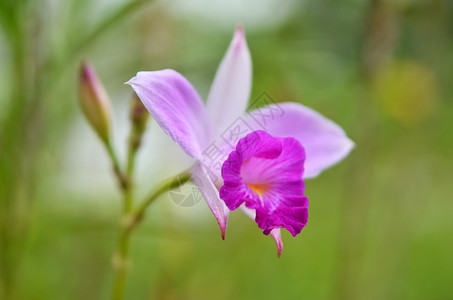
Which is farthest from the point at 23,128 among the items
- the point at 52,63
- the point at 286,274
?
the point at 286,274

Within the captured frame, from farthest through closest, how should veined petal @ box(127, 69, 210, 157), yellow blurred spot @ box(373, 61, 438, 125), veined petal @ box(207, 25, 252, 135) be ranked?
1. yellow blurred spot @ box(373, 61, 438, 125)
2. veined petal @ box(207, 25, 252, 135)
3. veined petal @ box(127, 69, 210, 157)

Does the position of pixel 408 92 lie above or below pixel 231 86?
below

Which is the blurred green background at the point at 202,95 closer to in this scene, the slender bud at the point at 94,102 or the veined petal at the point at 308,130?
the slender bud at the point at 94,102

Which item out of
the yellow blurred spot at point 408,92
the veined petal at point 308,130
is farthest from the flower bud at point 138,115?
the yellow blurred spot at point 408,92

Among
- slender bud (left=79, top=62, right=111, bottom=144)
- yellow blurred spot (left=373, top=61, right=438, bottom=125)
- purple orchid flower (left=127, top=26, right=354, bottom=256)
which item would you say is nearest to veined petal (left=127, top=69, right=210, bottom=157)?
purple orchid flower (left=127, top=26, right=354, bottom=256)

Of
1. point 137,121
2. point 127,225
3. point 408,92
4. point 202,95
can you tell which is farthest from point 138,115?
point 408,92

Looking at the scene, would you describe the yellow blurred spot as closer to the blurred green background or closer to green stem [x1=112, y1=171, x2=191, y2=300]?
the blurred green background

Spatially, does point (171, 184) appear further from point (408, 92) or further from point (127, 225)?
point (408, 92)
